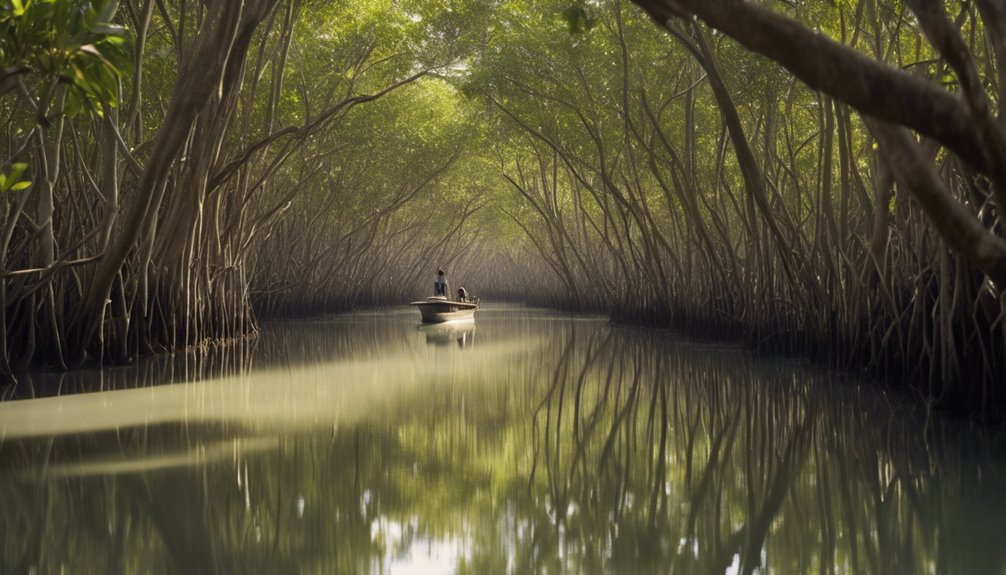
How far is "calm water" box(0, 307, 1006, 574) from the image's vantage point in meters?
3.12

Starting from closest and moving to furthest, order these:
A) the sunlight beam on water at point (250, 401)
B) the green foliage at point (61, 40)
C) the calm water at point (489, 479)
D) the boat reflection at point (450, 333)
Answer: the calm water at point (489, 479) → the green foliage at point (61, 40) → the sunlight beam on water at point (250, 401) → the boat reflection at point (450, 333)

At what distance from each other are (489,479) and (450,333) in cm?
1301

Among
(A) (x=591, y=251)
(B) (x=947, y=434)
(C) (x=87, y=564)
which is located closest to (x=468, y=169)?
(A) (x=591, y=251)

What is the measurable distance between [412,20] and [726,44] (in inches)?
229

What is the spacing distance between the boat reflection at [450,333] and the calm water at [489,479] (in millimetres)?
6029

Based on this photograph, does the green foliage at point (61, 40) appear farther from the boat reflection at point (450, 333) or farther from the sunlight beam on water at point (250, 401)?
the boat reflection at point (450, 333)

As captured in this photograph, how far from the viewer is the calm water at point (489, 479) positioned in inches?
123

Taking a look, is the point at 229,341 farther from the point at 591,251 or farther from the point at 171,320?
the point at 591,251

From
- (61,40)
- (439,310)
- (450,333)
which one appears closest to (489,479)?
(61,40)

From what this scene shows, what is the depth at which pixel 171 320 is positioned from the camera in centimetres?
1059

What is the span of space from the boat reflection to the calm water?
6.03 m

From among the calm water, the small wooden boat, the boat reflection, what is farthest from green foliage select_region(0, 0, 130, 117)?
the small wooden boat

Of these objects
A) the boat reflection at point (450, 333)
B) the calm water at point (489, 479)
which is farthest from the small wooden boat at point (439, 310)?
the calm water at point (489, 479)

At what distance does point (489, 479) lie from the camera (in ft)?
14.1
